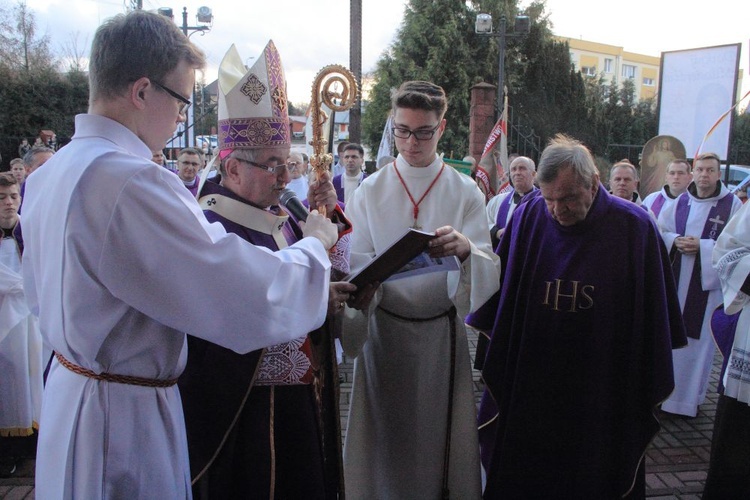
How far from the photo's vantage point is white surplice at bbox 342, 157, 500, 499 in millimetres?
3062

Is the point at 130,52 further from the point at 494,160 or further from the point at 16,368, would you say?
the point at 494,160

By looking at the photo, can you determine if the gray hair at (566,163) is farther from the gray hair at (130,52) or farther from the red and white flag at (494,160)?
the red and white flag at (494,160)

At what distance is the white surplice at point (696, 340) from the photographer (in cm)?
496

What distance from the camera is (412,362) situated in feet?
10.0

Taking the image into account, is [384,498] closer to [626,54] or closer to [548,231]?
[548,231]

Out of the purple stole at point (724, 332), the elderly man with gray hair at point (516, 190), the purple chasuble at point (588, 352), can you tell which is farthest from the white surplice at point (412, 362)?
the elderly man with gray hair at point (516, 190)

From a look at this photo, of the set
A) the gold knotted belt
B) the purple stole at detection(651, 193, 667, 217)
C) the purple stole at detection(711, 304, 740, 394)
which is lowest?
the purple stole at detection(711, 304, 740, 394)

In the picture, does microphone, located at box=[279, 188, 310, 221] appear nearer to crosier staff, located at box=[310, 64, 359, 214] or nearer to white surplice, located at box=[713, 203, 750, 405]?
crosier staff, located at box=[310, 64, 359, 214]

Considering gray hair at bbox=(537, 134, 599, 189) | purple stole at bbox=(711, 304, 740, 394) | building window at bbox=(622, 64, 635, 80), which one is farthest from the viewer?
building window at bbox=(622, 64, 635, 80)

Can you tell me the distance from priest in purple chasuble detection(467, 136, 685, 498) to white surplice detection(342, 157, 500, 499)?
0.27m

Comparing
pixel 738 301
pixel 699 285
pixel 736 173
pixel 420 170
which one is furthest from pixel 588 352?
pixel 736 173

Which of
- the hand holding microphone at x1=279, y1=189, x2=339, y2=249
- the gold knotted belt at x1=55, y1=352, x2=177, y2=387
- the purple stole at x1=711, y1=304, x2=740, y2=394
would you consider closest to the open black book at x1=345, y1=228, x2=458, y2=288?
the hand holding microphone at x1=279, y1=189, x2=339, y2=249

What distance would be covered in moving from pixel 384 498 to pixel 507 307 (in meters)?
1.21

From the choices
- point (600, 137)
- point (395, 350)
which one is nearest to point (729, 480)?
point (395, 350)
